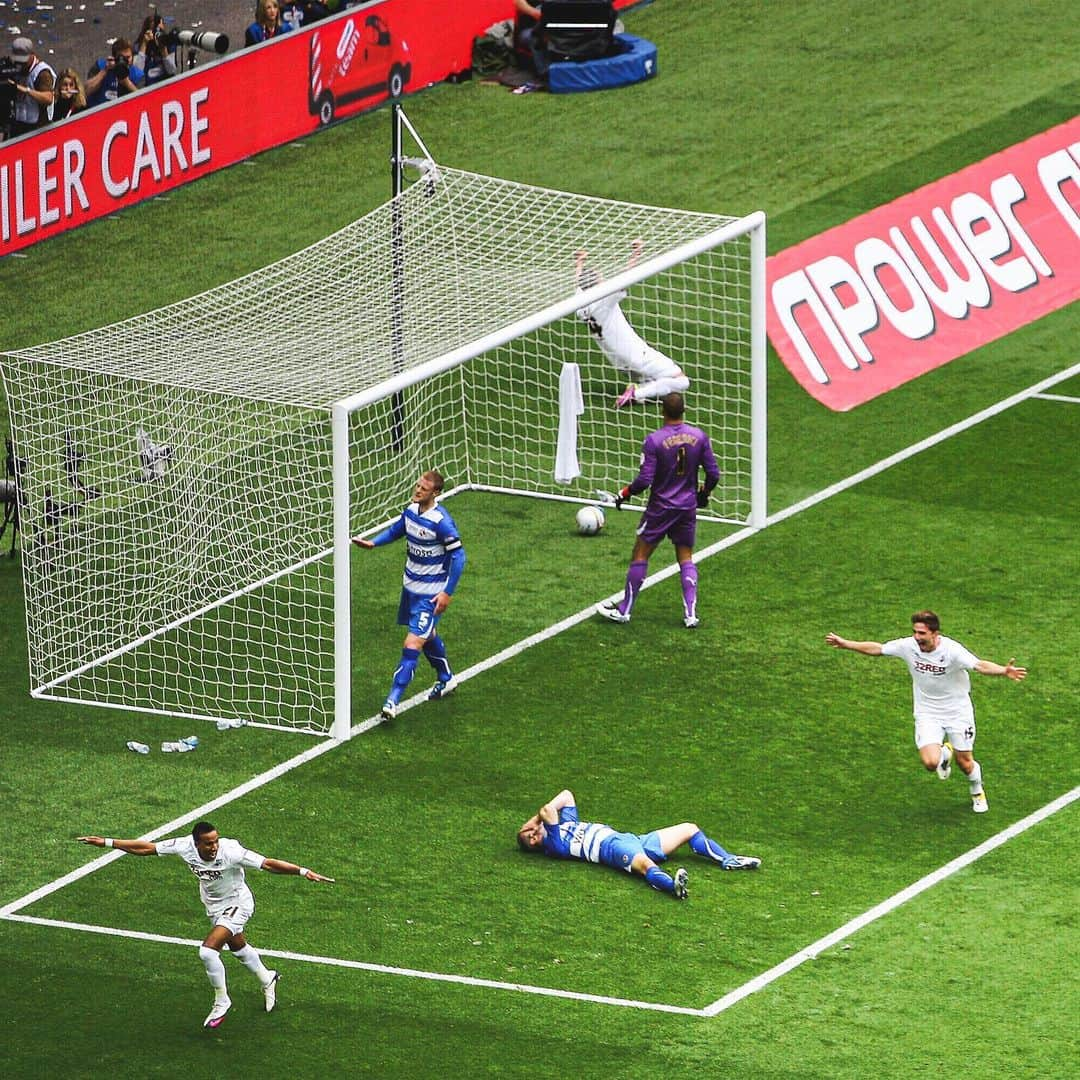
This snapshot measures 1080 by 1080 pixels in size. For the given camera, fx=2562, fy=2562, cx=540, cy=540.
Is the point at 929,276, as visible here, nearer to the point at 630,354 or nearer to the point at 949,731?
the point at 630,354

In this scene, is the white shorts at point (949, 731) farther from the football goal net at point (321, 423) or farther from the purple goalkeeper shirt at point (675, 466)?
the football goal net at point (321, 423)

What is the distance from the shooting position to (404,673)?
1984cm

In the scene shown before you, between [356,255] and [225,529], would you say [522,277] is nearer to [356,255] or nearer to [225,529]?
[356,255]

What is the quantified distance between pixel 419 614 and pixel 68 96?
514 inches

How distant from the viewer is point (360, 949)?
1645cm

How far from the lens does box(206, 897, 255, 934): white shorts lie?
15.5 meters

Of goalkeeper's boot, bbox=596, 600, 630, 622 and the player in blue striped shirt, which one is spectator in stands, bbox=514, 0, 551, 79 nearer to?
goalkeeper's boot, bbox=596, 600, 630, 622

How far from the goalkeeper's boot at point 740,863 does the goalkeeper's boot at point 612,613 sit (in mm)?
4673

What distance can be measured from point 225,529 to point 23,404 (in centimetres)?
463

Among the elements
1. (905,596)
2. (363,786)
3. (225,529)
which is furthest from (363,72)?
(363,786)

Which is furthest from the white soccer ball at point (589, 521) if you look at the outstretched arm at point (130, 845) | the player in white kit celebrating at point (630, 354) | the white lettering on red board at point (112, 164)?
the white lettering on red board at point (112, 164)

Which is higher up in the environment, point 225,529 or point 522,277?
point 522,277

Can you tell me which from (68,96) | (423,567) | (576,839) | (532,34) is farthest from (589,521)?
(532,34)

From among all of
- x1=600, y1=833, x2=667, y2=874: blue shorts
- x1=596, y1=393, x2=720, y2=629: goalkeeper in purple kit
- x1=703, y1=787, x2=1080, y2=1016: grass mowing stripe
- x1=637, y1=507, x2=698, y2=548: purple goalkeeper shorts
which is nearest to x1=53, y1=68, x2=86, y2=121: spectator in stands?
x1=596, y1=393, x2=720, y2=629: goalkeeper in purple kit
